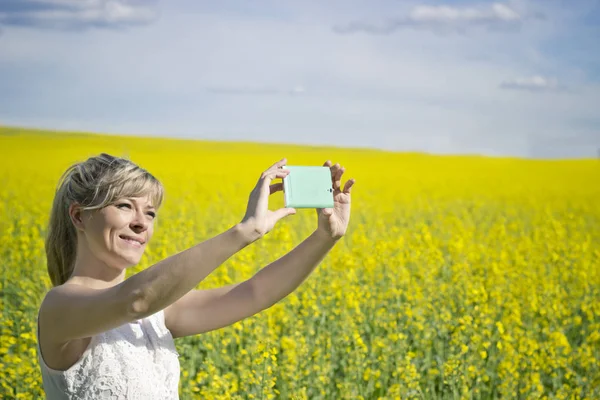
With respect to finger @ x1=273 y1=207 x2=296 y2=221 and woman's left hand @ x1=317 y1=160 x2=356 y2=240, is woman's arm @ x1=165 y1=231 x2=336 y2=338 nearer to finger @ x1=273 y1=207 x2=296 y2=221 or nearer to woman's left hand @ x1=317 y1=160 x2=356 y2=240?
woman's left hand @ x1=317 y1=160 x2=356 y2=240

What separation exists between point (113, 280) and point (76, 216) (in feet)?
0.61

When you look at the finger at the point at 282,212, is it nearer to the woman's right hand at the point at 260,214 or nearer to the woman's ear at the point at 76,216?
the woman's right hand at the point at 260,214

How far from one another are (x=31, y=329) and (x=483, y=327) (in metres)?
2.51

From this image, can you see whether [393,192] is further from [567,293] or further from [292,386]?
[292,386]

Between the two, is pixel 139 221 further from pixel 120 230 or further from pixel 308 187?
pixel 308 187

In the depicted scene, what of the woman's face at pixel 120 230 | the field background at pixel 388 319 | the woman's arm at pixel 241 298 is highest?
the woman's face at pixel 120 230

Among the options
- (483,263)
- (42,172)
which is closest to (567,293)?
(483,263)

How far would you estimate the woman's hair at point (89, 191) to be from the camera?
1.95m

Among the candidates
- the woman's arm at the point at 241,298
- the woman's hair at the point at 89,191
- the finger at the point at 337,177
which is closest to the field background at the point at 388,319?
the woman's hair at the point at 89,191

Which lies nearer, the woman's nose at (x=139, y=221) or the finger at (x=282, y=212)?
the finger at (x=282, y=212)

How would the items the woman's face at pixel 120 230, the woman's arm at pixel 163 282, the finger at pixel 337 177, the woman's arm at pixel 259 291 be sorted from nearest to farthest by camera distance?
the woman's arm at pixel 163 282, the woman's face at pixel 120 230, the finger at pixel 337 177, the woman's arm at pixel 259 291

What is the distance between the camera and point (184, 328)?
2.31m

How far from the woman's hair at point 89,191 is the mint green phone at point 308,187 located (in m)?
0.38

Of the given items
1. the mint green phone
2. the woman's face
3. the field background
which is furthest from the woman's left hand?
the field background
